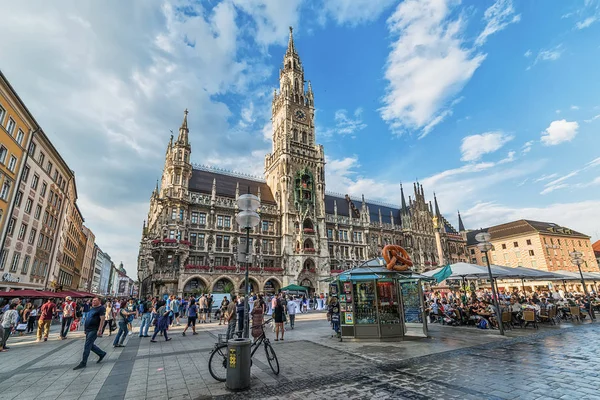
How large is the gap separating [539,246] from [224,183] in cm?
6298

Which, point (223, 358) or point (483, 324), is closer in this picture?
point (223, 358)

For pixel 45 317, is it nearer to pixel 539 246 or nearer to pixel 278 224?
pixel 278 224

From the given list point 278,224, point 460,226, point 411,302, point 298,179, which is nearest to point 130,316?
point 411,302

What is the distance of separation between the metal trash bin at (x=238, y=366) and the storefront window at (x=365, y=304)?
718 centimetres

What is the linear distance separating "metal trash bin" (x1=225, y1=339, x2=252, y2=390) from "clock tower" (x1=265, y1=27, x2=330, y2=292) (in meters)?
37.9

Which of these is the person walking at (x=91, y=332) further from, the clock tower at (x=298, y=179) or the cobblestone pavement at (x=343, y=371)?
the clock tower at (x=298, y=179)

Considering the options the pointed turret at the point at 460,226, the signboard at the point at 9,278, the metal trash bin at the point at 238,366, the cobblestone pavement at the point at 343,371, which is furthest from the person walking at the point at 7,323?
the pointed turret at the point at 460,226

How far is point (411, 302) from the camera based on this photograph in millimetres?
13852

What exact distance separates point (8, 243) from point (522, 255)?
81061 millimetres

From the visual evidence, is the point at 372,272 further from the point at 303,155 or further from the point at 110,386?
the point at 303,155

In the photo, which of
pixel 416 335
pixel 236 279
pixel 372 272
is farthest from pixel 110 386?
pixel 236 279

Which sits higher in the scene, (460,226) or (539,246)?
(460,226)

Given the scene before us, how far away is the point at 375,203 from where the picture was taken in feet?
227

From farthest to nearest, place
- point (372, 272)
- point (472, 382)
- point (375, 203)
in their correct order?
point (375, 203), point (372, 272), point (472, 382)
